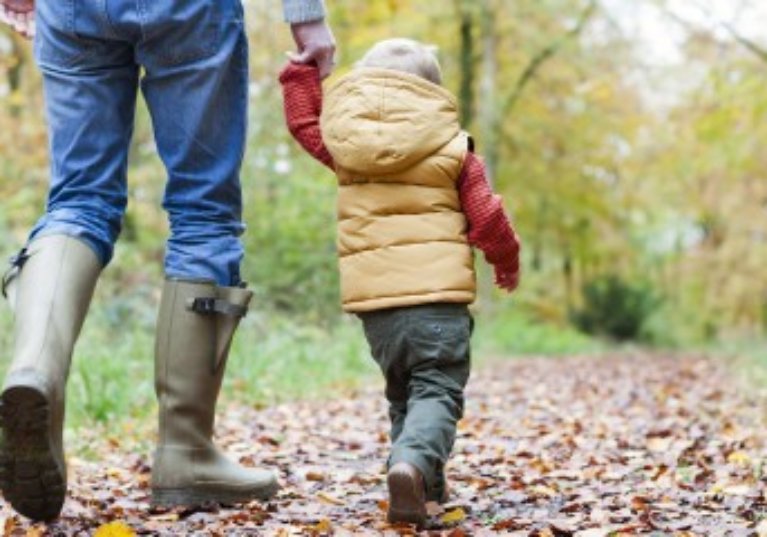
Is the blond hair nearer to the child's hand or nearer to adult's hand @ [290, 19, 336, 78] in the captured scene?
adult's hand @ [290, 19, 336, 78]

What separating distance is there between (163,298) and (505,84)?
1794 centimetres

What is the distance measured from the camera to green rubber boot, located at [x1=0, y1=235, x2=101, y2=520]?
248 centimetres

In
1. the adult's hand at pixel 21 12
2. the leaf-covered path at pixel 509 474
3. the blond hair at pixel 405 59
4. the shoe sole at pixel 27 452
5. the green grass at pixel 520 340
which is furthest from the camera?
the green grass at pixel 520 340

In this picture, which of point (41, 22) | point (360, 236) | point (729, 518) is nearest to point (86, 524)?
point (360, 236)

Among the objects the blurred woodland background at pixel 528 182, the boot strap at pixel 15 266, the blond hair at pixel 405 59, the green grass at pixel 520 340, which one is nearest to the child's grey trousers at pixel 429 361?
the blond hair at pixel 405 59

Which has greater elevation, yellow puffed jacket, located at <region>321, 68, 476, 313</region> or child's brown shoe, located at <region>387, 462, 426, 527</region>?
yellow puffed jacket, located at <region>321, 68, 476, 313</region>

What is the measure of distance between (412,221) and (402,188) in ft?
0.33

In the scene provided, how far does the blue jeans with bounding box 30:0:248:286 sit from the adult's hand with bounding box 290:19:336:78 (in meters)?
0.16

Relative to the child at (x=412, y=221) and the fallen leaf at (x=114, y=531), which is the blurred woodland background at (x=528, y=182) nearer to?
the child at (x=412, y=221)

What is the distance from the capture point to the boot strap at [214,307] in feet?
9.87

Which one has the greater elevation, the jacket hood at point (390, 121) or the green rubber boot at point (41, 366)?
the jacket hood at point (390, 121)

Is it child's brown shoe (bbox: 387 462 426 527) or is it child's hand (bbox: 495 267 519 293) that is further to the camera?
child's hand (bbox: 495 267 519 293)

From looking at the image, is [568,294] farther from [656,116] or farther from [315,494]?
[315,494]

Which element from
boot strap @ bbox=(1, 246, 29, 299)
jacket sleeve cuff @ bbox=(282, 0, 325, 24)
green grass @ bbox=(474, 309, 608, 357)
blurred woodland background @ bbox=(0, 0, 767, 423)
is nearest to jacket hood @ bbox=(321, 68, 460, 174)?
jacket sleeve cuff @ bbox=(282, 0, 325, 24)
